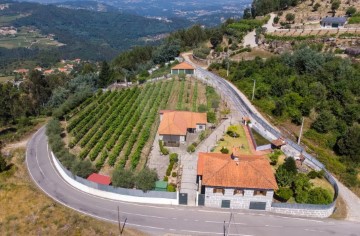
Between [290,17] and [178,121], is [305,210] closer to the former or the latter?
[178,121]

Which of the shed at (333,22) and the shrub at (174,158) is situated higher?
the shed at (333,22)

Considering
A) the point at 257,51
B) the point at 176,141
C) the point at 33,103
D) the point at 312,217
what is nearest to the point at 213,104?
the point at 176,141

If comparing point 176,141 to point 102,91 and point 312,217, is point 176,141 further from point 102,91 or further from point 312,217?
point 102,91

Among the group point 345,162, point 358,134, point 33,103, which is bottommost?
point 33,103

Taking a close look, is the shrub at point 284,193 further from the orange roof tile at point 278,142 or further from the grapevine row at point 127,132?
the grapevine row at point 127,132

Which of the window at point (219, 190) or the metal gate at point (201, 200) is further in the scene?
the metal gate at point (201, 200)

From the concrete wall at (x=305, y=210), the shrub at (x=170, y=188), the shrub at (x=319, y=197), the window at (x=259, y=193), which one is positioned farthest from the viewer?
the shrub at (x=170, y=188)

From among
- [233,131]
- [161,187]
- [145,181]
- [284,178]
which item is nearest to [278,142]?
[233,131]

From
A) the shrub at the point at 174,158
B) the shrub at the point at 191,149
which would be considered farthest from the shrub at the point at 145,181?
the shrub at the point at 191,149
